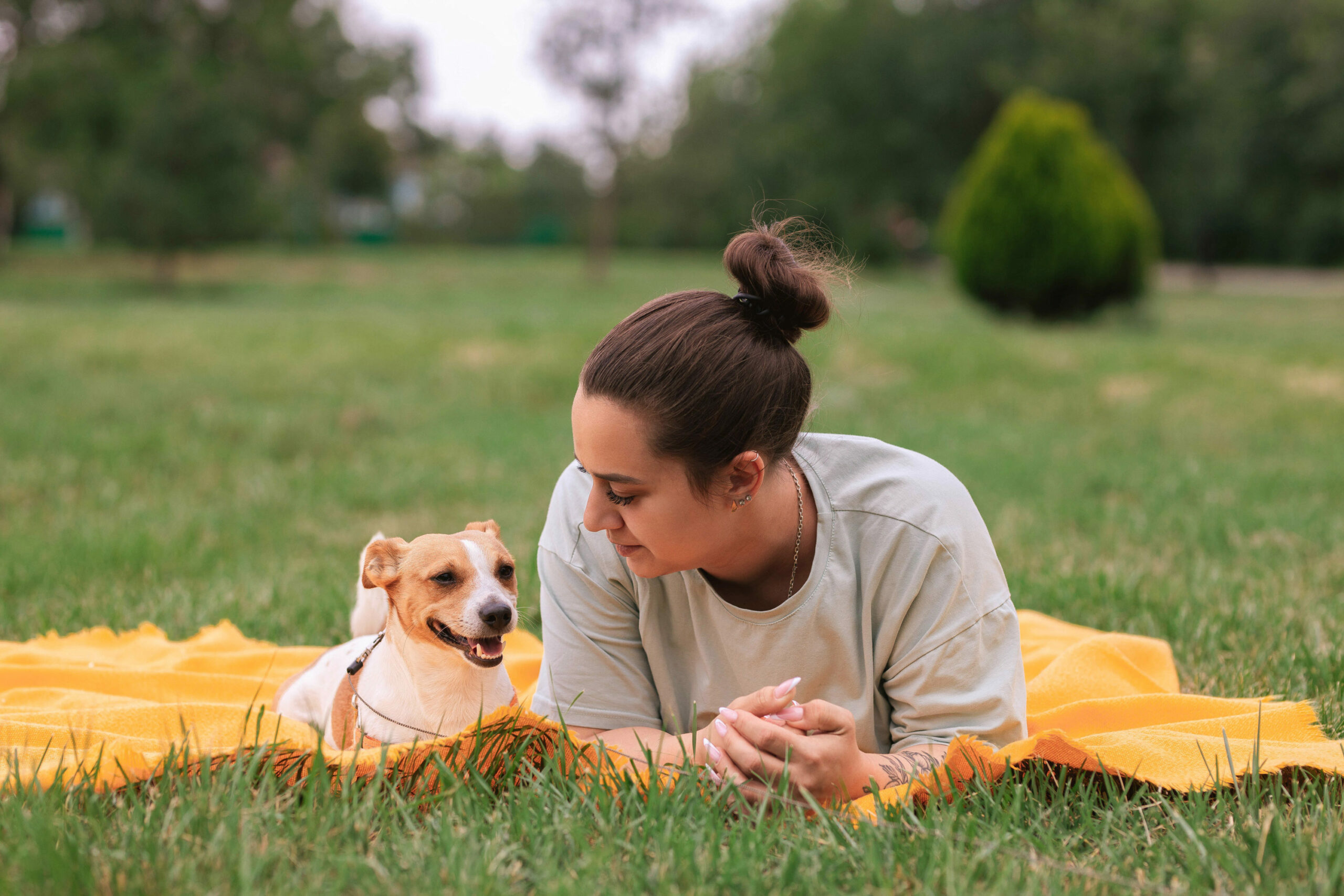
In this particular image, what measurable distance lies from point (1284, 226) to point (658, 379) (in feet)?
131

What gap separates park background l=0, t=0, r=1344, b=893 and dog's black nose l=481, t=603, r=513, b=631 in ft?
1.22

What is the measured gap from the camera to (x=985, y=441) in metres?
7.85

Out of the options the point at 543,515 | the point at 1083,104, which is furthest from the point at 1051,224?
the point at 1083,104

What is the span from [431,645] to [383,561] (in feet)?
0.75

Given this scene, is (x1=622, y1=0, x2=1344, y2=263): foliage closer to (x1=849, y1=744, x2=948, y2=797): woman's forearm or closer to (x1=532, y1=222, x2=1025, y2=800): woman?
(x1=532, y1=222, x2=1025, y2=800): woman

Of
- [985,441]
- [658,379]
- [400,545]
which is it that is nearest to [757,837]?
[658,379]

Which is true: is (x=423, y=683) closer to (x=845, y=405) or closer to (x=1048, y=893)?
(x=1048, y=893)

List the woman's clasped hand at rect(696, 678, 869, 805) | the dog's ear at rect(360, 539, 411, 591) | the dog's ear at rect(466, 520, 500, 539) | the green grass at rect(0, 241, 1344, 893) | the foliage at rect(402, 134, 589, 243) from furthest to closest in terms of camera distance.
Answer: the foliage at rect(402, 134, 589, 243)
the dog's ear at rect(466, 520, 500, 539)
the dog's ear at rect(360, 539, 411, 591)
the woman's clasped hand at rect(696, 678, 869, 805)
the green grass at rect(0, 241, 1344, 893)

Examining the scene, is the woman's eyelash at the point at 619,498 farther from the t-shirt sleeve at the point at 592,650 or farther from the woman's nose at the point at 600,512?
the t-shirt sleeve at the point at 592,650

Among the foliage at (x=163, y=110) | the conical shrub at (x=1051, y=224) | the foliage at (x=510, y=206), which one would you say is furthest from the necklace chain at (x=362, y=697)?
the foliage at (x=510, y=206)

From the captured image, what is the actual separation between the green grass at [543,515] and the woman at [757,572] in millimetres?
182

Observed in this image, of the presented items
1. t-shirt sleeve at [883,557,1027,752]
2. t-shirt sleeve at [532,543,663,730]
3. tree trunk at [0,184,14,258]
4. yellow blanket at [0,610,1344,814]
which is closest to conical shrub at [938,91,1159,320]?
yellow blanket at [0,610,1344,814]

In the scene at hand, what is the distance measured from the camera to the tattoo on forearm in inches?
89.7

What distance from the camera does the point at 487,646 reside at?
2482 mm
